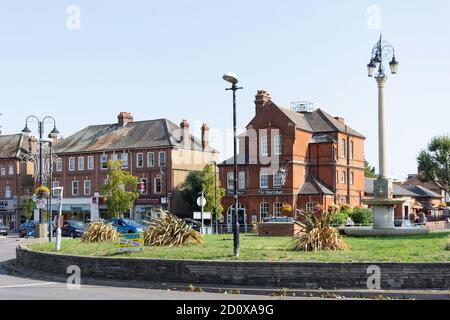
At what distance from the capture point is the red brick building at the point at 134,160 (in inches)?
2643

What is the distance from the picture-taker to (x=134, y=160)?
6919 cm

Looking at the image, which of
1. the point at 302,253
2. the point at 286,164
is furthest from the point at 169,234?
the point at 286,164

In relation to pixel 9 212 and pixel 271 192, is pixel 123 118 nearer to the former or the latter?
pixel 9 212

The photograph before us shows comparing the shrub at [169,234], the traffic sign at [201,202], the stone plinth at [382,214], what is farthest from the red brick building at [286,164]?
the shrub at [169,234]

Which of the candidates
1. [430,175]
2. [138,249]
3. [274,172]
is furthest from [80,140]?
[138,249]

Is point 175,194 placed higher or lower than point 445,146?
lower

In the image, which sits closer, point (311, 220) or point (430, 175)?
point (311, 220)

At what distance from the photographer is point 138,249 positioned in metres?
22.3

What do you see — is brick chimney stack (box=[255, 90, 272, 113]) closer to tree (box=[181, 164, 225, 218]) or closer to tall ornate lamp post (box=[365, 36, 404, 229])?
tree (box=[181, 164, 225, 218])

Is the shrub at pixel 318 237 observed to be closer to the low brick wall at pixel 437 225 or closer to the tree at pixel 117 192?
the low brick wall at pixel 437 225

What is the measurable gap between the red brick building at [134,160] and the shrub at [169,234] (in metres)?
42.1

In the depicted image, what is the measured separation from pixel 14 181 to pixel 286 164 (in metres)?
38.7

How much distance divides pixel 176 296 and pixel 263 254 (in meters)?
4.00
